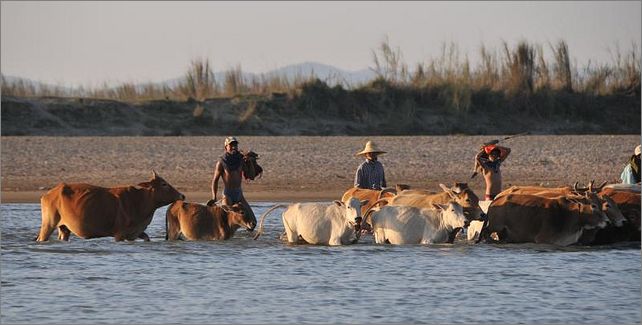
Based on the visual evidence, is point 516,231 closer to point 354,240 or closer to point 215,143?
point 354,240

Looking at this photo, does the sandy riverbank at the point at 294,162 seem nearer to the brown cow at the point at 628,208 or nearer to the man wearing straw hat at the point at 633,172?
the man wearing straw hat at the point at 633,172

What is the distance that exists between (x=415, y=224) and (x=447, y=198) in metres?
0.50

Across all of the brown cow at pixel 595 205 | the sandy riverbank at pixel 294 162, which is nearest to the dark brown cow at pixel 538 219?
the brown cow at pixel 595 205

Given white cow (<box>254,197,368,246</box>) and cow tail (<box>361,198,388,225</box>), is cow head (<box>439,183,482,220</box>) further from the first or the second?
white cow (<box>254,197,368,246</box>)

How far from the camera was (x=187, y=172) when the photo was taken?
25.3 meters

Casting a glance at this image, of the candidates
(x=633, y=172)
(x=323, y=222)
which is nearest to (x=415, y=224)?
(x=323, y=222)

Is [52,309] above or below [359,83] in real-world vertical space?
below

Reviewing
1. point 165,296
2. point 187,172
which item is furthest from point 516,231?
point 187,172

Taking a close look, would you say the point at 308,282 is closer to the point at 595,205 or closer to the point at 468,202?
the point at 468,202

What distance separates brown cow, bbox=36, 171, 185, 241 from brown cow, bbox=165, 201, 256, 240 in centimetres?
21

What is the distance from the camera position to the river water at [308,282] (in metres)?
13.4

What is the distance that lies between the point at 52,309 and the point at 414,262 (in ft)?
15.1

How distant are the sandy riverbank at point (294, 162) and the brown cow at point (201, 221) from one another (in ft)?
17.4

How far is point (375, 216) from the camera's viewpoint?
56.2 feet
